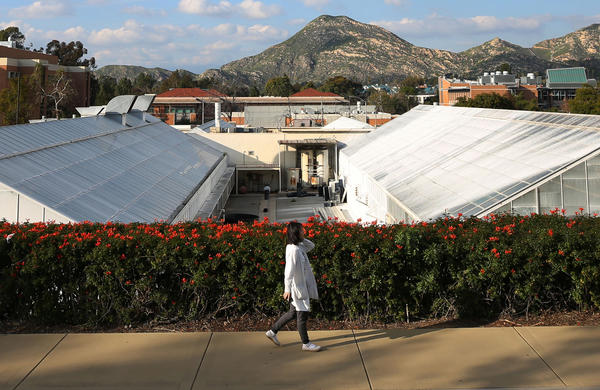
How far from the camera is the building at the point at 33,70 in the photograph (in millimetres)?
66188

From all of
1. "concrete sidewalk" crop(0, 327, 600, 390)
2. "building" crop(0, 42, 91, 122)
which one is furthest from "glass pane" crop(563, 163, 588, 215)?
"building" crop(0, 42, 91, 122)

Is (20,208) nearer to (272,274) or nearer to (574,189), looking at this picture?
(272,274)

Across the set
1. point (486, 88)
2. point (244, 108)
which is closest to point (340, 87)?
point (486, 88)

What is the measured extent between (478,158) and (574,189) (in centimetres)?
493

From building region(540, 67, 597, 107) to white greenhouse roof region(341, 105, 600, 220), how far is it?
86.2m

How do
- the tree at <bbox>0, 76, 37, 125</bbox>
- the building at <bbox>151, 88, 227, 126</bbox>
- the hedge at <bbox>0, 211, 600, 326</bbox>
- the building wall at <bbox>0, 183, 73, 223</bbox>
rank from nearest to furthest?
1. the hedge at <bbox>0, 211, 600, 326</bbox>
2. the building wall at <bbox>0, 183, 73, 223</bbox>
3. the tree at <bbox>0, 76, 37, 125</bbox>
4. the building at <bbox>151, 88, 227, 126</bbox>

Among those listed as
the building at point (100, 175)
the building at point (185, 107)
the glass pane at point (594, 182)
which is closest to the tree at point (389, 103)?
the building at point (185, 107)

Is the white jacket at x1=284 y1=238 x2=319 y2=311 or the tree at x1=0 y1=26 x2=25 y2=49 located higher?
the tree at x1=0 y1=26 x2=25 y2=49

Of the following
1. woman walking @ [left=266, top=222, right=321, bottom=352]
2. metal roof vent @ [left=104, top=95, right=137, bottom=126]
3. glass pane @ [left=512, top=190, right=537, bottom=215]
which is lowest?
woman walking @ [left=266, top=222, right=321, bottom=352]

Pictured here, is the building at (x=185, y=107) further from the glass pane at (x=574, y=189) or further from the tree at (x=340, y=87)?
the glass pane at (x=574, y=189)

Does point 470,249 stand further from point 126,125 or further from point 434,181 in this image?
point 126,125

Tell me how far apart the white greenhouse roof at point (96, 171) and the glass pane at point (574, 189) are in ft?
36.0

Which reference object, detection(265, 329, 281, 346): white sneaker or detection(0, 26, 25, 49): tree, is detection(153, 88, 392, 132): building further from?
detection(265, 329, 281, 346): white sneaker

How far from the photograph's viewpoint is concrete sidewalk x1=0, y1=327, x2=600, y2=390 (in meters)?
6.27
